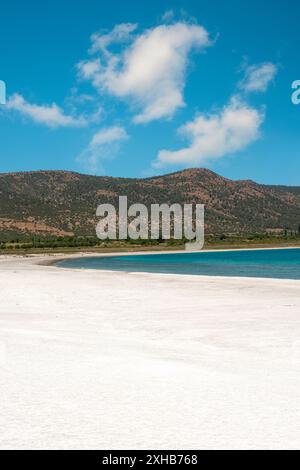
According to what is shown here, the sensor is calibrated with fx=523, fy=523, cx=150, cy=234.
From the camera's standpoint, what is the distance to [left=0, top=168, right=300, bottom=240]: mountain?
420 feet

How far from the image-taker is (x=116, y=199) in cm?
15050

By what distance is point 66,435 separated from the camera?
506 cm

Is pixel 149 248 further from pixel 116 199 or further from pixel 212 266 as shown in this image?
pixel 212 266

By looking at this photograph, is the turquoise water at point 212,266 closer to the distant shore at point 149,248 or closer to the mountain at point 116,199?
the distant shore at point 149,248

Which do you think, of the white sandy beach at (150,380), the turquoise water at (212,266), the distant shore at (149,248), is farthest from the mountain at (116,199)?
the white sandy beach at (150,380)

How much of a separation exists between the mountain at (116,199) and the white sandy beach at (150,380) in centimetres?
10654

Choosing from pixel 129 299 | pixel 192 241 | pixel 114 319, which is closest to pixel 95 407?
pixel 114 319

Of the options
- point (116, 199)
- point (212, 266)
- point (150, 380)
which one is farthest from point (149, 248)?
point (150, 380)

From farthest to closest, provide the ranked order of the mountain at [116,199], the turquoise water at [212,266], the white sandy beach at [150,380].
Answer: the mountain at [116,199]
the turquoise water at [212,266]
the white sandy beach at [150,380]

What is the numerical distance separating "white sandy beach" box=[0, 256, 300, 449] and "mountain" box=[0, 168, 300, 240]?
107 metres

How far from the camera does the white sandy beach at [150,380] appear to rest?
5.09m
